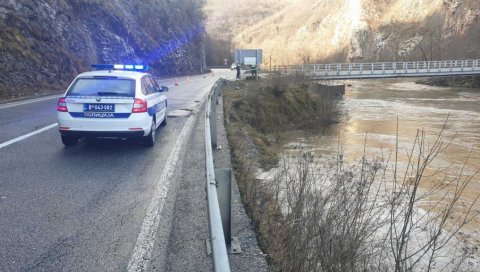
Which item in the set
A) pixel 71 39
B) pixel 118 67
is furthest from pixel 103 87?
pixel 71 39

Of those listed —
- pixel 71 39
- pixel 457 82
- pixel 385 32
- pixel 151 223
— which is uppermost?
pixel 385 32

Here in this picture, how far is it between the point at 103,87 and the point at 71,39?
20171 mm

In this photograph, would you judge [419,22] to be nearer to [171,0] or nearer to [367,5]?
[367,5]

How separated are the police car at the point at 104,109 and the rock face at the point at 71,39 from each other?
11.8 m

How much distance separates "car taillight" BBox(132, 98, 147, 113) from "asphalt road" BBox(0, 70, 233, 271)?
0.78m

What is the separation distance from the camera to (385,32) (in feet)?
352

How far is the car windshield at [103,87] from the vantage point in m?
7.57

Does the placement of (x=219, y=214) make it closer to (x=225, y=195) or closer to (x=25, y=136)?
(x=225, y=195)

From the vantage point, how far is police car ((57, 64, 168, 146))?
24.1 feet

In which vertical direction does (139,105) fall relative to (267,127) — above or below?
above

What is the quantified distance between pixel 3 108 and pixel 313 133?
1275 centimetres

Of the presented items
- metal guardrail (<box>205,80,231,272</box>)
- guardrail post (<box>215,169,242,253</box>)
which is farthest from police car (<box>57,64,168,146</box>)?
guardrail post (<box>215,169,242,253</box>)

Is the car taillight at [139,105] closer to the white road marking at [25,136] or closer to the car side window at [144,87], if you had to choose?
the car side window at [144,87]

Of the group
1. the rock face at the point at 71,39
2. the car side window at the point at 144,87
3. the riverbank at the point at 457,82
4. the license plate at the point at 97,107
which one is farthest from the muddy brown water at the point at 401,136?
the riverbank at the point at 457,82
